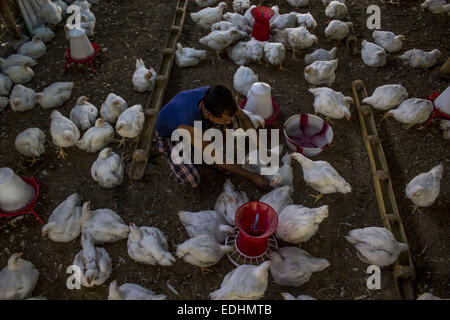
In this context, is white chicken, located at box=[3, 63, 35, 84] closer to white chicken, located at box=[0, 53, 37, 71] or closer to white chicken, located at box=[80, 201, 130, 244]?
white chicken, located at box=[0, 53, 37, 71]

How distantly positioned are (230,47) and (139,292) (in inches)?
118

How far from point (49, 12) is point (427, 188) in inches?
185

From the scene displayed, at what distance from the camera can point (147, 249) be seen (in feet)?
8.23

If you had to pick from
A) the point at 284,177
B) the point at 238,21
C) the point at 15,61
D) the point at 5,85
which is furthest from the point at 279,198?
the point at 15,61

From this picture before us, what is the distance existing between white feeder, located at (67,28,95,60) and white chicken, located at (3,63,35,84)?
1.62 ft

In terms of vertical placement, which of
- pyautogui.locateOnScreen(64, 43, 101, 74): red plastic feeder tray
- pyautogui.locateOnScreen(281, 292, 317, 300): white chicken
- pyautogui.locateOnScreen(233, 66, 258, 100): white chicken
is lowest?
pyautogui.locateOnScreen(281, 292, 317, 300): white chicken

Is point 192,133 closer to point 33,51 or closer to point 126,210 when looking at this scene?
point 126,210

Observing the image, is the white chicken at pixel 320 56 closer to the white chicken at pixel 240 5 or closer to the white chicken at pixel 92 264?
the white chicken at pixel 240 5

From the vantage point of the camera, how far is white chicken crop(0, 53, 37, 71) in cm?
380

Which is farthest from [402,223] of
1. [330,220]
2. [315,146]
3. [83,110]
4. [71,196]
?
[83,110]

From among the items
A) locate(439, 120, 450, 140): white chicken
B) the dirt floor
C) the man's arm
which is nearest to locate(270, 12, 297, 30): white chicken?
the dirt floor

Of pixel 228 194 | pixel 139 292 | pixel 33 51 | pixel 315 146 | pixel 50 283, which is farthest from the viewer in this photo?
pixel 33 51

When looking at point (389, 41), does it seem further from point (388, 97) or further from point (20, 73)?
point (20, 73)

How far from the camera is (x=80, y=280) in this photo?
95.2 inches
